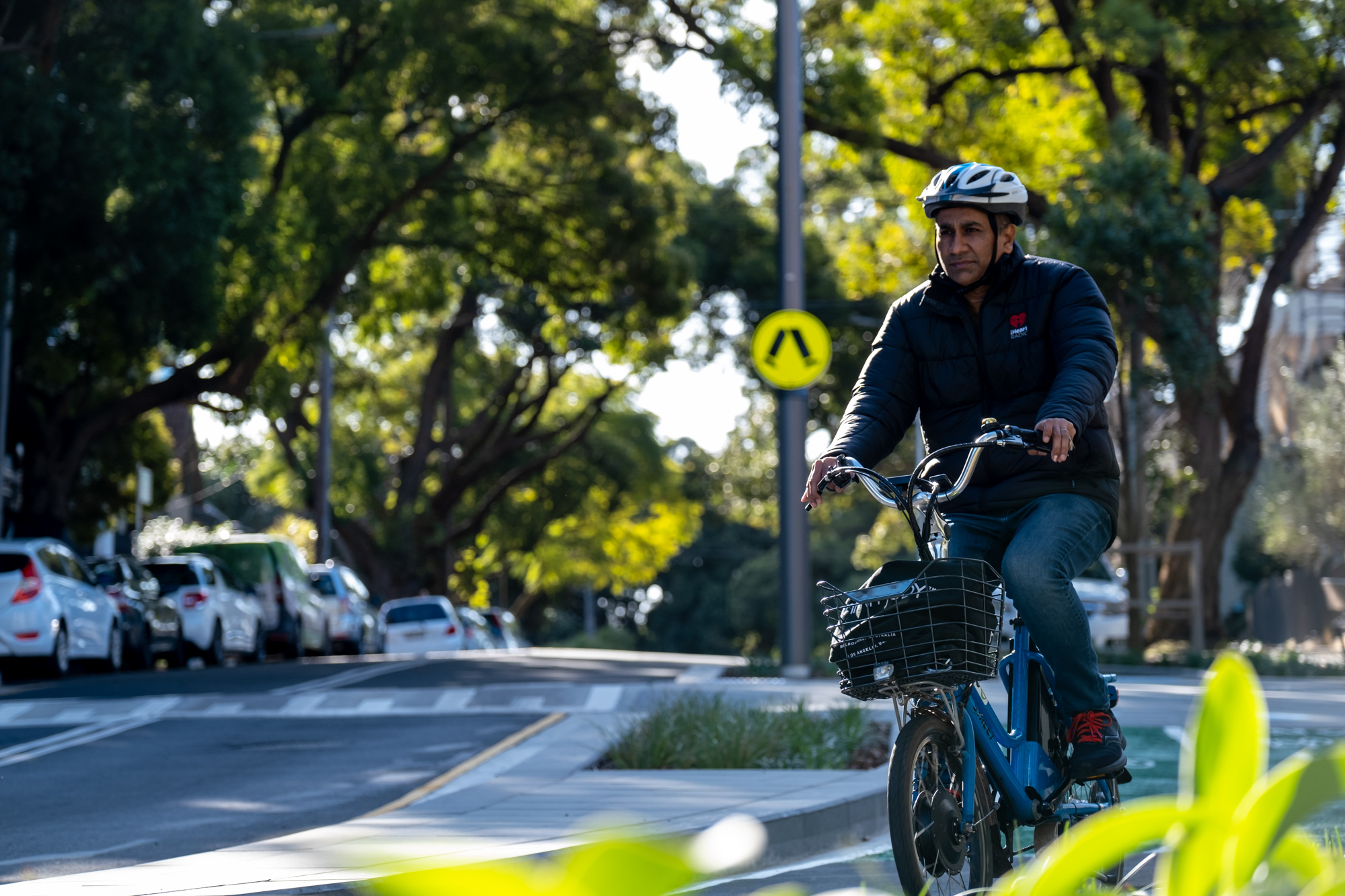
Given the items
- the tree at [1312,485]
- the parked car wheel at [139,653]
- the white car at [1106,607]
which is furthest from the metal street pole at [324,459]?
the tree at [1312,485]

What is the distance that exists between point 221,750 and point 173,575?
45.7 feet

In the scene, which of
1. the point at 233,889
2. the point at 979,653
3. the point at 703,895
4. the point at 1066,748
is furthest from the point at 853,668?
the point at 233,889

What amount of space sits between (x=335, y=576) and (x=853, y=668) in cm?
2907

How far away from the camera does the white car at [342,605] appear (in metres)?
32.0

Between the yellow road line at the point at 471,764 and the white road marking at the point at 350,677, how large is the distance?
3.57 metres

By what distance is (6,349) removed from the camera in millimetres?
23594

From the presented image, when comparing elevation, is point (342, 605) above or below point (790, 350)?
below

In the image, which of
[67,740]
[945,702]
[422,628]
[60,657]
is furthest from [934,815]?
[422,628]

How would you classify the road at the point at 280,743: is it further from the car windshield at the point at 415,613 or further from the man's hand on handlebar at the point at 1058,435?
the car windshield at the point at 415,613

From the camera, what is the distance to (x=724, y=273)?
130 ft

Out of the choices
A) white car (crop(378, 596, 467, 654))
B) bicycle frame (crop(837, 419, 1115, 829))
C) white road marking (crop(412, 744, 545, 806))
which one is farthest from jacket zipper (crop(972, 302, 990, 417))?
white car (crop(378, 596, 467, 654))

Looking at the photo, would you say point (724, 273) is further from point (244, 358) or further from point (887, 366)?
point (887, 366)

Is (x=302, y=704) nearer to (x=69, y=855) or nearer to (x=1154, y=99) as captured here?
(x=69, y=855)

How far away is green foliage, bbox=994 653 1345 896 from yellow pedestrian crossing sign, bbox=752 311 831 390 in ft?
45.0
